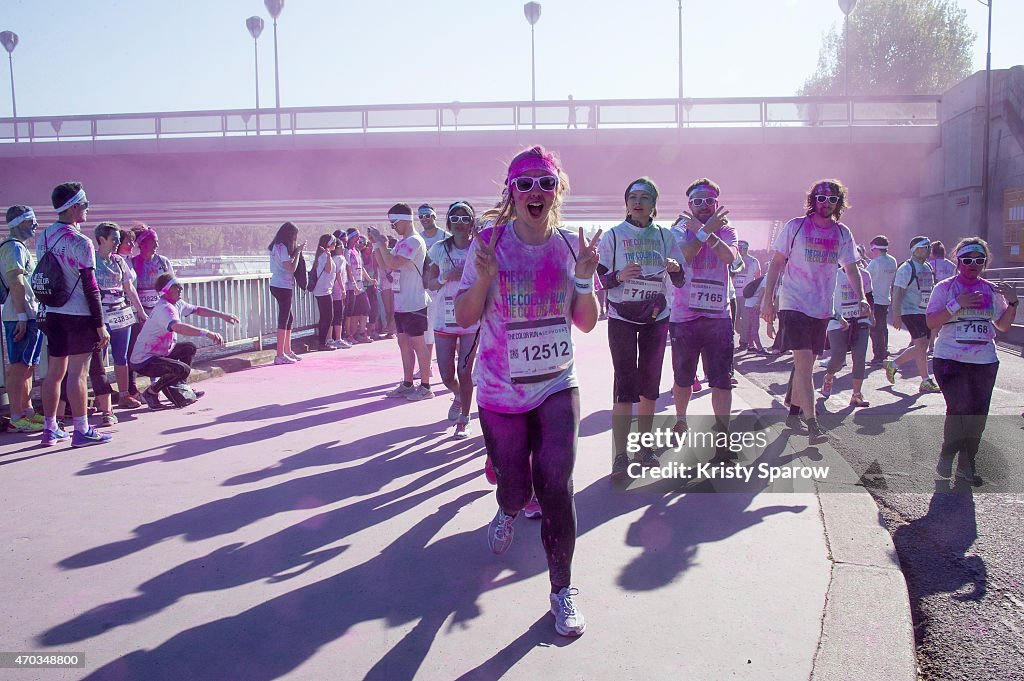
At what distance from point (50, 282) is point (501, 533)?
4.54 m

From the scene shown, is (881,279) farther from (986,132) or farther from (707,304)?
(986,132)

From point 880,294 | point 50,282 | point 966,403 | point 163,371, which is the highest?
point 50,282

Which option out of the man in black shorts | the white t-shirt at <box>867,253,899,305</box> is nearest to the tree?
the white t-shirt at <box>867,253,899,305</box>

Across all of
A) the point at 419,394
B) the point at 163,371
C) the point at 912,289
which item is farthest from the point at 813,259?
the point at 163,371

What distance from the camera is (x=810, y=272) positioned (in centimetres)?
664

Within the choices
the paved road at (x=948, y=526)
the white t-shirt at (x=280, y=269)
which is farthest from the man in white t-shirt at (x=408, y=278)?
the white t-shirt at (x=280, y=269)

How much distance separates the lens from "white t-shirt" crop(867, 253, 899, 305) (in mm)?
12539

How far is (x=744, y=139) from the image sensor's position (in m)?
32.6

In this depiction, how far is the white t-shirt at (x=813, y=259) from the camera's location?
261 inches

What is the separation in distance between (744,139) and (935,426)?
26.4 meters

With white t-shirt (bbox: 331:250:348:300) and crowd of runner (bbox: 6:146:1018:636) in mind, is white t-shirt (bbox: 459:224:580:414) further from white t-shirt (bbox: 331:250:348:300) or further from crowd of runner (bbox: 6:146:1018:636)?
white t-shirt (bbox: 331:250:348:300)

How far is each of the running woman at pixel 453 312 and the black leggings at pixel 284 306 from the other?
6462 mm

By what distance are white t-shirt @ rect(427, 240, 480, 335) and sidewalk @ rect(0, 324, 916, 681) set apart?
997mm

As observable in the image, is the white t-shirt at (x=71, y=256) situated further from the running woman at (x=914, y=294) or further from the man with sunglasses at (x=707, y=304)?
the running woman at (x=914, y=294)
